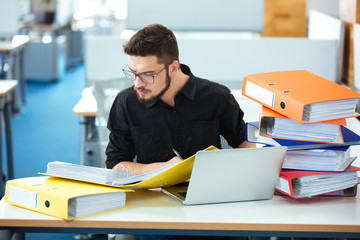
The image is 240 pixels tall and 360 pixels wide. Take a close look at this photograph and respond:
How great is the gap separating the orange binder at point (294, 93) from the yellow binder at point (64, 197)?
533mm

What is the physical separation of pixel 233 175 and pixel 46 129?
13.6 feet

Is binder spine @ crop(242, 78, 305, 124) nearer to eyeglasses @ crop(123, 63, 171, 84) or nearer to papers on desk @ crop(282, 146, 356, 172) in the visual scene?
papers on desk @ crop(282, 146, 356, 172)

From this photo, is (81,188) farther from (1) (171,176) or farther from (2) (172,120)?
(2) (172,120)

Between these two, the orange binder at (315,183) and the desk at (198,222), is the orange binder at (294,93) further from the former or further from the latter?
the desk at (198,222)

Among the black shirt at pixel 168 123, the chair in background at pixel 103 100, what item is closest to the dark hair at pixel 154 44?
the black shirt at pixel 168 123

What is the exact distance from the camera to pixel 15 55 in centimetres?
539

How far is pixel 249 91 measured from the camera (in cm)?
175

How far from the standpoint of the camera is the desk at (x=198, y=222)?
4.74 ft

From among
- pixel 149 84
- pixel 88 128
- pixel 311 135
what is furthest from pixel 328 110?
pixel 88 128

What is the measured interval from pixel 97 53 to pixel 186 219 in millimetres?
2141

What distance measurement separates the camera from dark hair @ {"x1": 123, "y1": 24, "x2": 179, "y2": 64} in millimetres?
1823

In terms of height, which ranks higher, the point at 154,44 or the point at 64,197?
the point at 154,44

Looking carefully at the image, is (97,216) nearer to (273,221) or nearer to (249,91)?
(273,221)

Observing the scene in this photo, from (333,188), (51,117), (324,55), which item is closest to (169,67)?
(333,188)
